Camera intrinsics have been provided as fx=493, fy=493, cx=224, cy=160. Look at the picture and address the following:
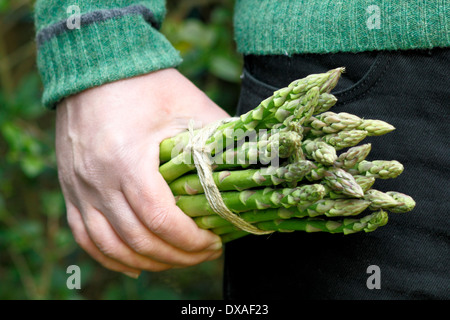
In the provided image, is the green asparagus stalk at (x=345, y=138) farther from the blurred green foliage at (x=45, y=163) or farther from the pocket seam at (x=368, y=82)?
the blurred green foliage at (x=45, y=163)

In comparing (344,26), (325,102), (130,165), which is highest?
(344,26)

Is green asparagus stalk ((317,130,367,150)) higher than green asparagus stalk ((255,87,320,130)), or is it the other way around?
green asparagus stalk ((255,87,320,130))

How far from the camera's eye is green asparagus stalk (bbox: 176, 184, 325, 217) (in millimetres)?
964

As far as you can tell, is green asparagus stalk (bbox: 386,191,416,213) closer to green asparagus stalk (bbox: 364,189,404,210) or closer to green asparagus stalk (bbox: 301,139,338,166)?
green asparagus stalk (bbox: 364,189,404,210)

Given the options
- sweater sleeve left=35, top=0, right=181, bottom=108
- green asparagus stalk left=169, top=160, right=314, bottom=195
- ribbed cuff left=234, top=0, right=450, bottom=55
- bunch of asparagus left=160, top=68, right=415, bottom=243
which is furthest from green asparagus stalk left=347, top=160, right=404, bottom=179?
sweater sleeve left=35, top=0, right=181, bottom=108

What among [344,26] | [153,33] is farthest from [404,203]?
[153,33]

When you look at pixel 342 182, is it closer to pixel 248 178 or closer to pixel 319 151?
pixel 319 151

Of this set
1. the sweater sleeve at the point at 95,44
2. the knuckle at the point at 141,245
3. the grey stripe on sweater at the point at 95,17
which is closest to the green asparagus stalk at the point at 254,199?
the knuckle at the point at 141,245

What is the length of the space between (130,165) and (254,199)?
293 millimetres

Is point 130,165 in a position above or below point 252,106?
below

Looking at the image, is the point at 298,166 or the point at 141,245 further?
the point at 141,245

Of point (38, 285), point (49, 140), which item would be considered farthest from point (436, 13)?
point (38, 285)

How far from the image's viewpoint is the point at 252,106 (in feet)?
4.03

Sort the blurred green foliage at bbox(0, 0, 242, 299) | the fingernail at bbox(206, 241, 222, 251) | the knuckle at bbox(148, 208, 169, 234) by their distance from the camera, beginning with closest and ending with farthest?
the knuckle at bbox(148, 208, 169, 234) < the fingernail at bbox(206, 241, 222, 251) < the blurred green foliage at bbox(0, 0, 242, 299)
